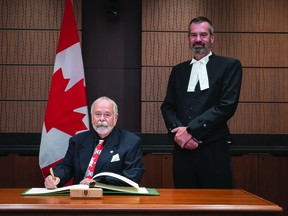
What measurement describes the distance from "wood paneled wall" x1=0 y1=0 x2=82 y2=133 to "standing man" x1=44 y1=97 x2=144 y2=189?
1.84 meters

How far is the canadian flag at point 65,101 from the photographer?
4312 millimetres

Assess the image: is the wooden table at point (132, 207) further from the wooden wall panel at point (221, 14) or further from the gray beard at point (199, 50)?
the wooden wall panel at point (221, 14)

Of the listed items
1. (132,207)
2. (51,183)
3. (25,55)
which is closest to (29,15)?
(25,55)

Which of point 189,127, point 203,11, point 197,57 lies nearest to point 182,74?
point 197,57

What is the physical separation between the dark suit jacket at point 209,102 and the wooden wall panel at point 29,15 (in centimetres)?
181

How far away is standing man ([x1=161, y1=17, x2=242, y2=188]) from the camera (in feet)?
10.3

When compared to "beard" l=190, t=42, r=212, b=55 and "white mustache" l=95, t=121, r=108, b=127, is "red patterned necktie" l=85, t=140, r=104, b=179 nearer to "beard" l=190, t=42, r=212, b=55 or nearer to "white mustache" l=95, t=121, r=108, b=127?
"white mustache" l=95, t=121, r=108, b=127

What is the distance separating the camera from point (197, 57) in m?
3.37

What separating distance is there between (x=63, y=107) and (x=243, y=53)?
183cm

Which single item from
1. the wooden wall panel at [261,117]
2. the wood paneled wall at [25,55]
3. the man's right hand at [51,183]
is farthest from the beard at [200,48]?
the wood paneled wall at [25,55]

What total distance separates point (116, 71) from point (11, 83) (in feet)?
3.39

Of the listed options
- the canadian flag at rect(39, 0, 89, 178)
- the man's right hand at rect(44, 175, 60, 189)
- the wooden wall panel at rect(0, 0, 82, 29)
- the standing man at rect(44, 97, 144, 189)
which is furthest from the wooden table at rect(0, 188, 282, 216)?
the wooden wall panel at rect(0, 0, 82, 29)

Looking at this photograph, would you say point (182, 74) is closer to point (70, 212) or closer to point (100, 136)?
point (100, 136)

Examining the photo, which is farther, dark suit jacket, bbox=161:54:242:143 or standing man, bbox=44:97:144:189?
dark suit jacket, bbox=161:54:242:143
